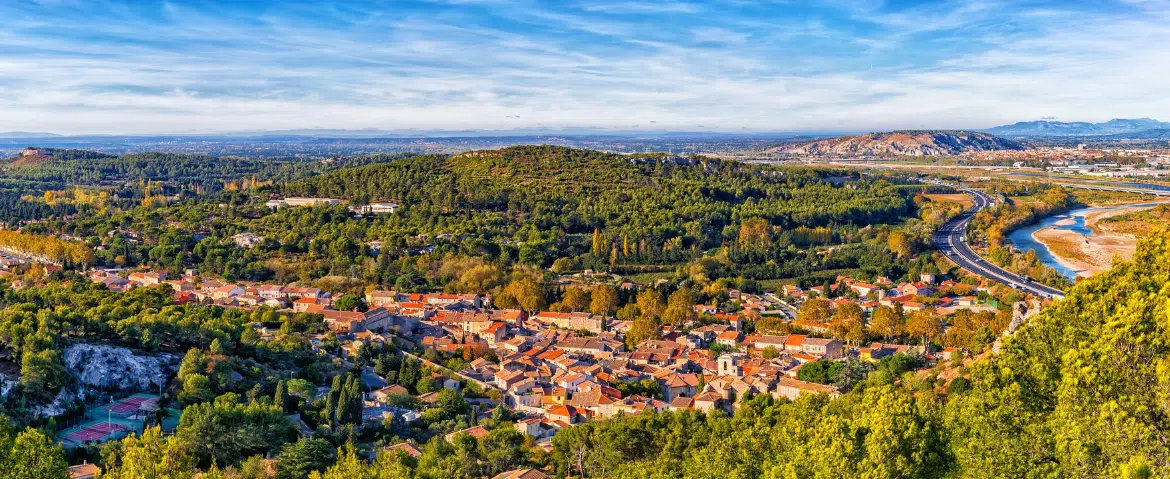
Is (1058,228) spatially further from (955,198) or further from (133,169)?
(133,169)

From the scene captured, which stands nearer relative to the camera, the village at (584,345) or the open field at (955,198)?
the village at (584,345)

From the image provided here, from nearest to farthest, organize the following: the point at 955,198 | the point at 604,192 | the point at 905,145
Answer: the point at 604,192 < the point at 955,198 < the point at 905,145

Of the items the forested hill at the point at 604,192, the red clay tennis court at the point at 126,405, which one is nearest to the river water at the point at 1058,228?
the forested hill at the point at 604,192

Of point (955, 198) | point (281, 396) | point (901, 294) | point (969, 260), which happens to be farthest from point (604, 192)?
point (281, 396)

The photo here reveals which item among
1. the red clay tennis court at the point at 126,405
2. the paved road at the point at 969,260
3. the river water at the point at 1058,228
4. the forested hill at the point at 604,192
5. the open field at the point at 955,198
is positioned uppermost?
the forested hill at the point at 604,192

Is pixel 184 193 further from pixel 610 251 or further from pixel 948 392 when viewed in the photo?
pixel 948 392

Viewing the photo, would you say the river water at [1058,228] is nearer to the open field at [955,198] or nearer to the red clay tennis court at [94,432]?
the open field at [955,198]
